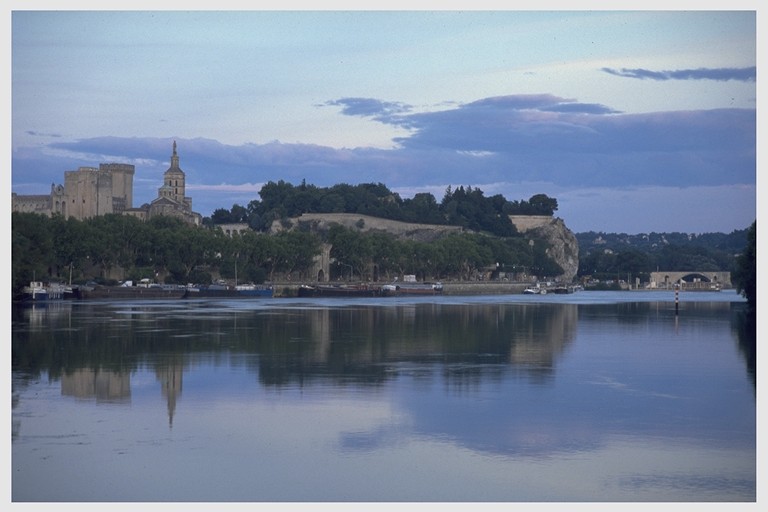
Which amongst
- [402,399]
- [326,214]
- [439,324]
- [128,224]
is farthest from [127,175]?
[402,399]

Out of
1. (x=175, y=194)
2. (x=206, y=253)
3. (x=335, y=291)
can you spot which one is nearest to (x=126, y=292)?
(x=206, y=253)

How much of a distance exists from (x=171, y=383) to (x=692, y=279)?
157165mm

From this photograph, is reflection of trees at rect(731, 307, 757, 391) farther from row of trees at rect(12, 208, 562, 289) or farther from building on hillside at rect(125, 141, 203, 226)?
building on hillside at rect(125, 141, 203, 226)

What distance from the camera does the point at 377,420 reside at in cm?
1856

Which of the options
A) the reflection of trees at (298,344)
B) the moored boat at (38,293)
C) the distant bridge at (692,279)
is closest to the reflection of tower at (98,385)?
the reflection of trees at (298,344)

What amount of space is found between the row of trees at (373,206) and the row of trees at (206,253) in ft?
56.7

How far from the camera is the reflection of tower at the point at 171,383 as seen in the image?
20.1 meters

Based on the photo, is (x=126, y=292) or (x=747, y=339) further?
(x=126, y=292)

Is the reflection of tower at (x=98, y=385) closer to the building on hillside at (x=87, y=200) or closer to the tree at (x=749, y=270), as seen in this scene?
the tree at (x=749, y=270)

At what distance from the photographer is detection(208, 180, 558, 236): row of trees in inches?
6216

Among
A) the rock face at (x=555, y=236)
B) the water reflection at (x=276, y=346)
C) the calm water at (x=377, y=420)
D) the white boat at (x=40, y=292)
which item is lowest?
the calm water at (x=377, y=420)

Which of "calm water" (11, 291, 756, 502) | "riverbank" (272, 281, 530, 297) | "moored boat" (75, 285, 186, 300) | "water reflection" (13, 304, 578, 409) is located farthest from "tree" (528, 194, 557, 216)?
"calm water" (11, 291, 756, 502)

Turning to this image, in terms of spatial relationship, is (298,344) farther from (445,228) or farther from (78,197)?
(445,228)

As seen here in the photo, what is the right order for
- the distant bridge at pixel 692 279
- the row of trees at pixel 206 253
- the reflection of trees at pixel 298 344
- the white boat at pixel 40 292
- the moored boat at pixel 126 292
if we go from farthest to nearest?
Result: the distant bridge at pixel 692 279
the moored boat at pixel 126 292
the row of trees at pixel 206 253
the white boat at pixel 40 292
the reflection of trees at pixel 298 344
